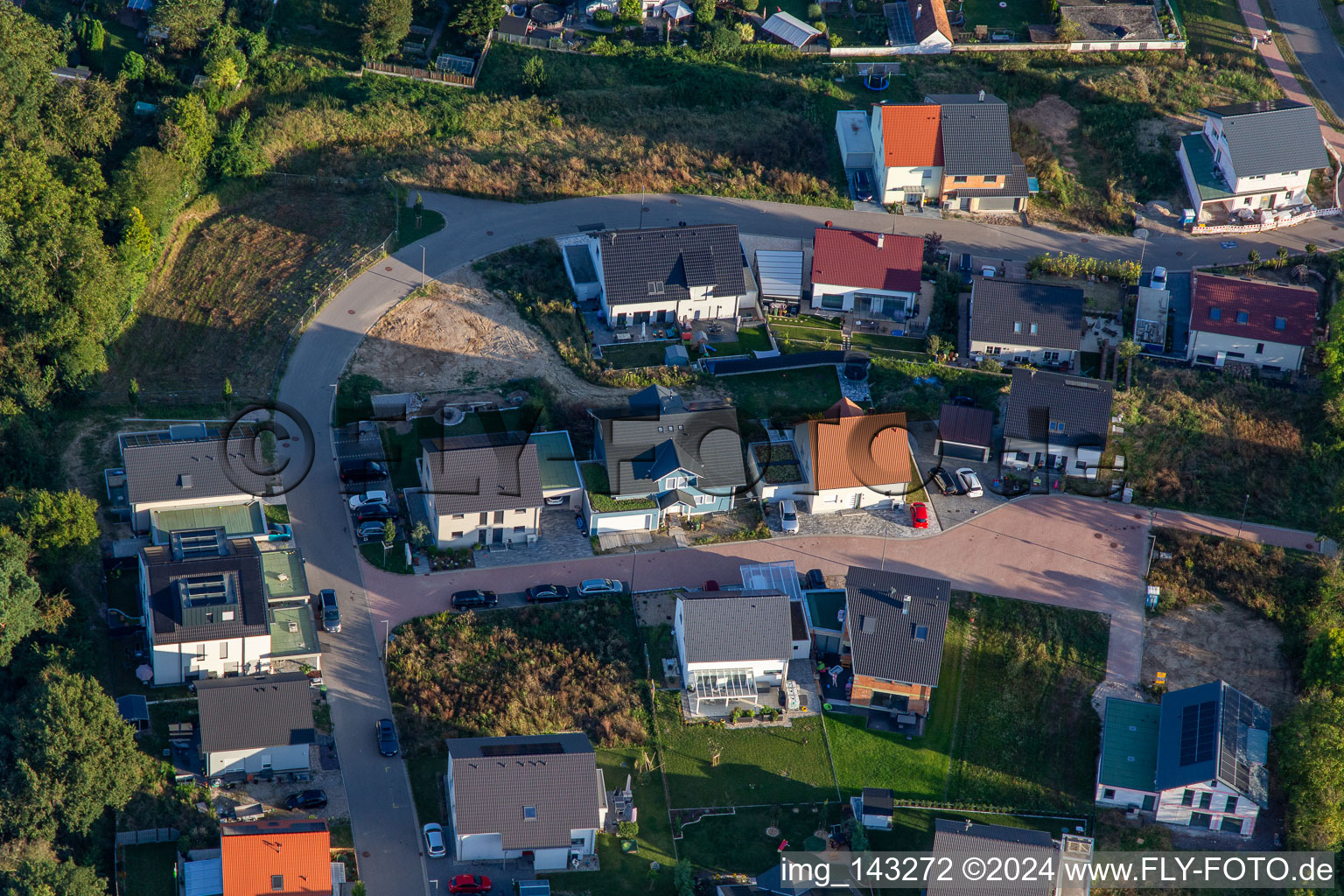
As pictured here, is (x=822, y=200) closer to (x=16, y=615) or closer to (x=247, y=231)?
(x=247, y=231)

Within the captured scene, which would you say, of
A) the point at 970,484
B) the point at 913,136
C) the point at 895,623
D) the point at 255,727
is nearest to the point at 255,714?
the point at 255,727

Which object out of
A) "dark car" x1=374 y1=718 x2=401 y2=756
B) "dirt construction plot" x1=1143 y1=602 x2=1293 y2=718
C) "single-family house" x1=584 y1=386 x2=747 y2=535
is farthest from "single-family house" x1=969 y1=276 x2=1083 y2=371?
"dark car" x1=374 y1=718 x2=401 y2=756

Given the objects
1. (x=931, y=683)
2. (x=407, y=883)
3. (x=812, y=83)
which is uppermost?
(x=812, y=83)

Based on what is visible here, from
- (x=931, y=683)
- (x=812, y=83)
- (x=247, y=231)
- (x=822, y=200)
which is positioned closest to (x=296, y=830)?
(x=931, y=683)

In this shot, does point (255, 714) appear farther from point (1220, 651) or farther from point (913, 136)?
point (913, 136)

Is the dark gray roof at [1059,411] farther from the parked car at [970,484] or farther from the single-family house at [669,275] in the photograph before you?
the single-family house at [669,275]

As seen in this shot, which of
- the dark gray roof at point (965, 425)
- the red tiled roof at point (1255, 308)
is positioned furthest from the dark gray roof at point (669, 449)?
the red tiled roof at point (1255, 308)
